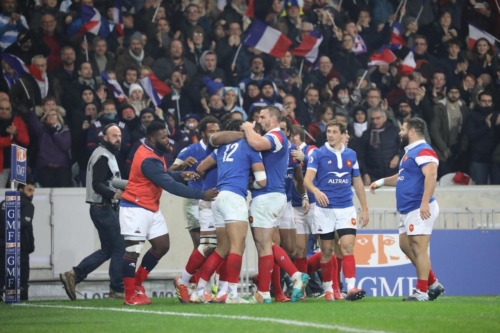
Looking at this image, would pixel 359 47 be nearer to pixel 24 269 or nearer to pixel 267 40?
pixel 267 40

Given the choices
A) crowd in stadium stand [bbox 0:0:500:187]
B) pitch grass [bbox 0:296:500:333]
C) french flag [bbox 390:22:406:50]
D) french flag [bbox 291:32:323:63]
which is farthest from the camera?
french flag [bbox 390:22:406:50]

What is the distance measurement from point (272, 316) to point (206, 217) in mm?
3441

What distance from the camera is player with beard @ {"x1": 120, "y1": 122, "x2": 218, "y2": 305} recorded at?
12.5 m

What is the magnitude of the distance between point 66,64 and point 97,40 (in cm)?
88

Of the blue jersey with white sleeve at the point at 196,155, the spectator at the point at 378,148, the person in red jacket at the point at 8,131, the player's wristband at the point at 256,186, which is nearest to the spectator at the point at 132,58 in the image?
the person in red jacket at the point at 8,131

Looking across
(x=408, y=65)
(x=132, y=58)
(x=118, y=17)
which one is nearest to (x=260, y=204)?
(x=132, y=58)

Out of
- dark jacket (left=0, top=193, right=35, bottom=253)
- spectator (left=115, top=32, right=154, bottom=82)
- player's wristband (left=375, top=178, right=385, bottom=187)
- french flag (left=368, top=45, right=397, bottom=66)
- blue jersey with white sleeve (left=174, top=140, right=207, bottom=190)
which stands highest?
french flag (left=368, top=45, right=397, bottom=66)

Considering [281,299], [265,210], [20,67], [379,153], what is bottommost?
[281,299]

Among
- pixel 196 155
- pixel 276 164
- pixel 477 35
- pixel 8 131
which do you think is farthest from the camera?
pixel 477 35

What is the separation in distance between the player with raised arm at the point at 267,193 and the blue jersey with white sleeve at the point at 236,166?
12cm

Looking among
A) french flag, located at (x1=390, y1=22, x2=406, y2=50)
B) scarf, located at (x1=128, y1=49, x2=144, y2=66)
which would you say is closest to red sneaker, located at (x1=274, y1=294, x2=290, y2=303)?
scarf, located at (x1=128, y1=49, x2=144, y2=66)

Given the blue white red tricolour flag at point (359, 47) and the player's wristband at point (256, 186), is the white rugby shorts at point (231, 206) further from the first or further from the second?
the blue white red tricolour flag at point (359, 47)

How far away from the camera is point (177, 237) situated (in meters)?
17.5

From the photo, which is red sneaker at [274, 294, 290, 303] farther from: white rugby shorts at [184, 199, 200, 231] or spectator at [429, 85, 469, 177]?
spectator at [429, 85, 469, 177]
